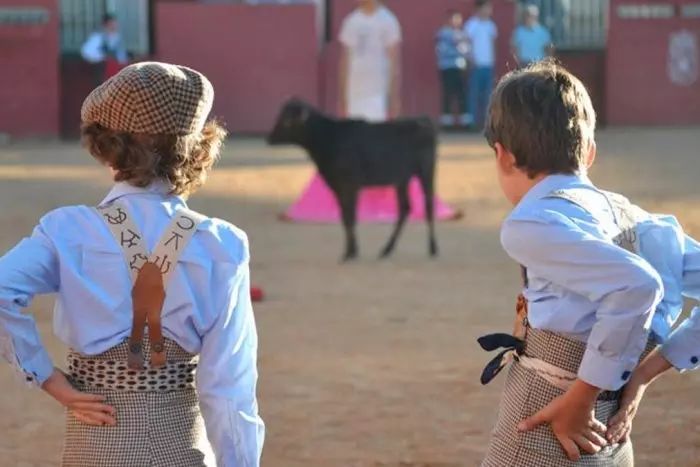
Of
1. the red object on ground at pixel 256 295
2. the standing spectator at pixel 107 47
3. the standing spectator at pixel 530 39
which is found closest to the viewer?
the red object on ground at pixel 256 295

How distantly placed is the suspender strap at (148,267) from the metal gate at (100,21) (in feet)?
62.9

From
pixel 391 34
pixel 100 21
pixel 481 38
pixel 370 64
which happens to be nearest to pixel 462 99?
pixel 481 38

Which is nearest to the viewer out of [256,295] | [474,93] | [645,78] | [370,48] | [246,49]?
[256,295]

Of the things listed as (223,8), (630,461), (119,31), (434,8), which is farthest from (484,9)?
(630,461)

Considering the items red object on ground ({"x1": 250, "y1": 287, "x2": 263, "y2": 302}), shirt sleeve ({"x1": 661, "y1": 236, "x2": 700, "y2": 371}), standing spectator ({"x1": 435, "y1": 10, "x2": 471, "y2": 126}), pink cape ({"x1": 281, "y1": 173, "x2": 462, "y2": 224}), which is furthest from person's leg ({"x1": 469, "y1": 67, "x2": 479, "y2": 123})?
shirt sleeve ({"x1": 661, "y1": 236, "x2": 700, "y2": 371})

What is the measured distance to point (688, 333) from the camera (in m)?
Result: 2.70

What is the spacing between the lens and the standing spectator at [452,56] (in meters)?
21.0

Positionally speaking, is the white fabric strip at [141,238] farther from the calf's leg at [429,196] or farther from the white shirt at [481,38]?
the white shirt at [481,38]

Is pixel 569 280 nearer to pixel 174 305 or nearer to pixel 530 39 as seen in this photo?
pixel 174 305

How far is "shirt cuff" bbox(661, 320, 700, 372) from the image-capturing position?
8.79 feet

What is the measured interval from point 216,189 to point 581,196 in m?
12.1

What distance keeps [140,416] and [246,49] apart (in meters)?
19.0

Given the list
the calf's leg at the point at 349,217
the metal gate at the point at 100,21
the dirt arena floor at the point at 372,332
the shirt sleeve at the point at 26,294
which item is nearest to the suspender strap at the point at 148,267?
the shirt sleeve at the point at 26,294

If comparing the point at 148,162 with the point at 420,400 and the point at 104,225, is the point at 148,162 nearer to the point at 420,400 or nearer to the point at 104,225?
the point at 104,225
